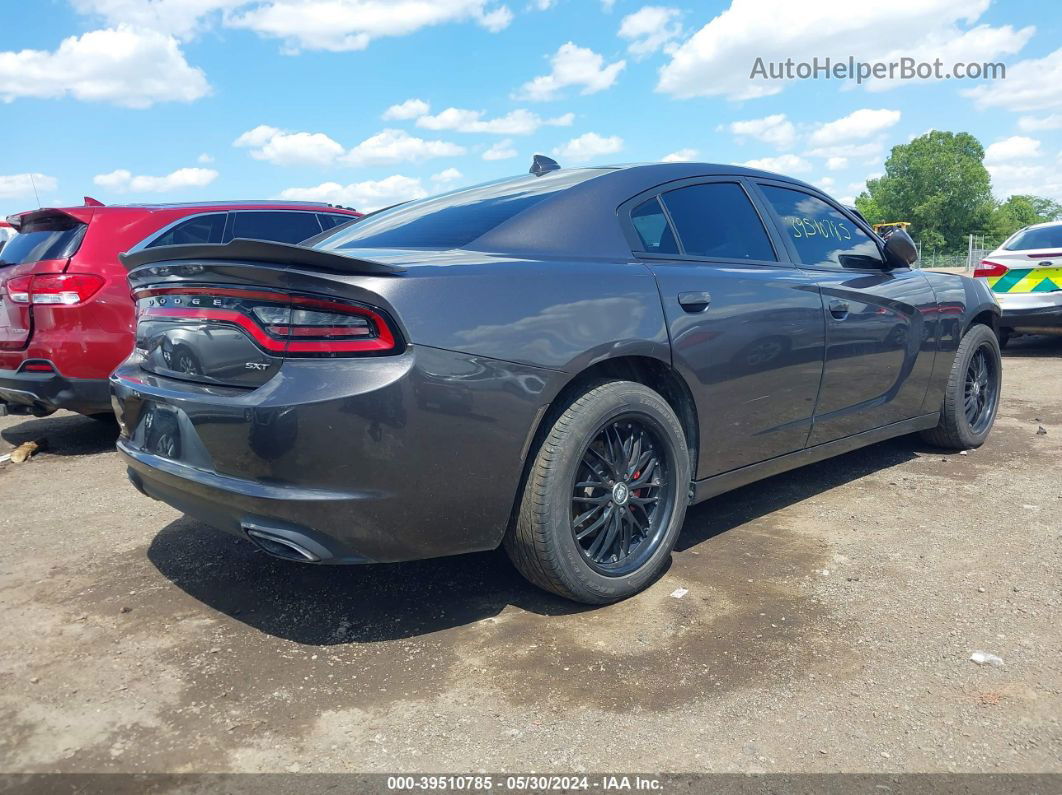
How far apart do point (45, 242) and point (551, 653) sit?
4.41 m

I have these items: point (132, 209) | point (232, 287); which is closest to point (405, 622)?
point (232, 287)

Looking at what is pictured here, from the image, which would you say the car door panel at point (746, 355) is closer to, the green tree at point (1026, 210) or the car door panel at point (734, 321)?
the car door panel at point (734, 321)

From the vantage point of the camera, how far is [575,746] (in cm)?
207

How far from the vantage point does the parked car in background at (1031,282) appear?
8312 millimetres

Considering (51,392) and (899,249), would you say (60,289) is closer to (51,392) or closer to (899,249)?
(51,392)

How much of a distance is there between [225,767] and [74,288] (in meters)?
3.86

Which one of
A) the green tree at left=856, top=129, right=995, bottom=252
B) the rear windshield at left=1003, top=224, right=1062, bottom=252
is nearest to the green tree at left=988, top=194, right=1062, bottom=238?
the green tree at left=856, top=129, right=995, bottom=252

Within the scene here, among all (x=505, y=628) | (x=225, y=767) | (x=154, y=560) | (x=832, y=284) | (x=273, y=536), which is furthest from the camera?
(x=832, y=284)

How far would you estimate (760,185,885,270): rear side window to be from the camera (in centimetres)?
377

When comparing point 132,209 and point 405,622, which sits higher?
point 132,209

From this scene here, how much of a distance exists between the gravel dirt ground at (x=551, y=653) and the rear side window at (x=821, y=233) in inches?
46.0

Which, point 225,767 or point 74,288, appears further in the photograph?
point 74,288

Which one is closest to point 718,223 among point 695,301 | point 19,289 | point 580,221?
point 695,301

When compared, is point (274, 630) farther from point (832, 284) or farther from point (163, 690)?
point (832, 284)
